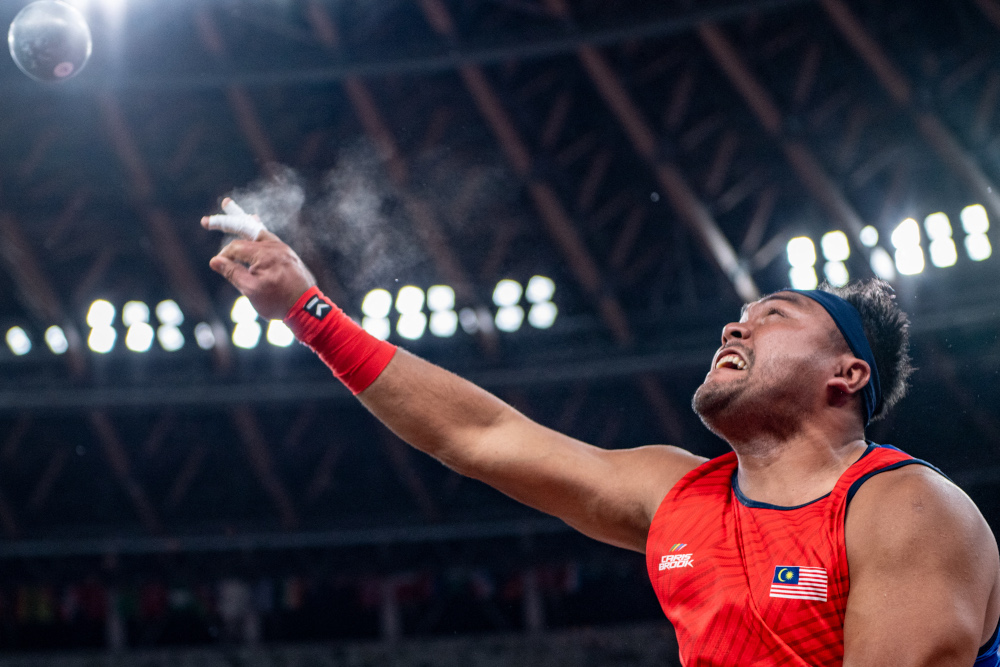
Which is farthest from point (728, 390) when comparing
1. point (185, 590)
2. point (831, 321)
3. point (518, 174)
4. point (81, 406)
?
point (185, 590)

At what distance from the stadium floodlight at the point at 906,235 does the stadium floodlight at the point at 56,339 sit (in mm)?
10264

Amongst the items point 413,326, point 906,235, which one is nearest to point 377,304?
point 413,326

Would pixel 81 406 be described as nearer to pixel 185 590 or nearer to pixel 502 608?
pixel 185 590

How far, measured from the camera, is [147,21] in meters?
10.0

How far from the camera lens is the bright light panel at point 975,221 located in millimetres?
10227

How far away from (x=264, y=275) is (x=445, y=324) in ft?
31.2

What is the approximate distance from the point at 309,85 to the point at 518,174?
257 cm

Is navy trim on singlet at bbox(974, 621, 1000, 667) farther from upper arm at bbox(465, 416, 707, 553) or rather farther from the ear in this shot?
upper arm at bbox(465, 416, 707, 553)

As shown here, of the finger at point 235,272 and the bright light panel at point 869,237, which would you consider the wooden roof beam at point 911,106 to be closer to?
the bright light panel at point 869,237

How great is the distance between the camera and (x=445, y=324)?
1217 centimetres

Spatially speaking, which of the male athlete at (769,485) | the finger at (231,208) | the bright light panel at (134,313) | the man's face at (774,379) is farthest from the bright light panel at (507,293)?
the man's face at (774,379)

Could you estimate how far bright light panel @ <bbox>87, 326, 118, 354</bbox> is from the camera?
12.5 meters

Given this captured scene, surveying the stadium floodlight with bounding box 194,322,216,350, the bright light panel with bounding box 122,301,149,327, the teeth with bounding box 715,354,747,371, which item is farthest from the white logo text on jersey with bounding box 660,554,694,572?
the bright light panel with bounding box 122,301,149,327

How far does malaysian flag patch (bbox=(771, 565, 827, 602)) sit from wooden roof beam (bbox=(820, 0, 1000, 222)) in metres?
8.44
